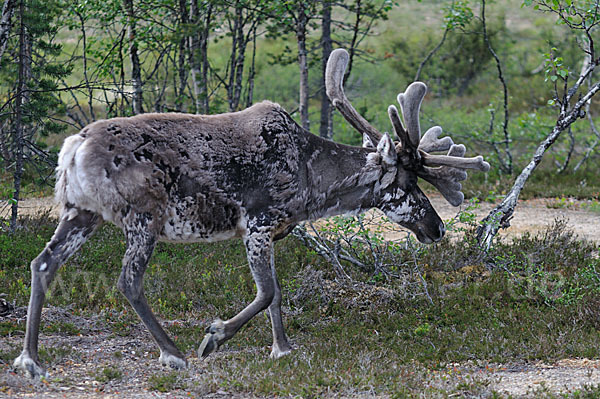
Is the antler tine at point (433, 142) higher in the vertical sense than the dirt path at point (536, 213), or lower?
higher

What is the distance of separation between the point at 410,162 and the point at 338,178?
0.77 meters

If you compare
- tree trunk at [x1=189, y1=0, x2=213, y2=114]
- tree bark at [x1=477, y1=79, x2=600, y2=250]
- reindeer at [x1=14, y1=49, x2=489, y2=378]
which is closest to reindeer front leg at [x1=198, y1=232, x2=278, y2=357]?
reindeer at [x1=14, y1=49, x2=489, y2=378]

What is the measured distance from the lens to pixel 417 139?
23.3 ft

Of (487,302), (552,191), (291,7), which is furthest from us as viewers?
(552,191)

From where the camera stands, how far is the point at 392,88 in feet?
87.5

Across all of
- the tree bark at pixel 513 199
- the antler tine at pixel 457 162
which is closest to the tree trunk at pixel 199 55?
the tree bark at pixel 513 199

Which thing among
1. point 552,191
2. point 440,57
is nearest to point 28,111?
point 552,191

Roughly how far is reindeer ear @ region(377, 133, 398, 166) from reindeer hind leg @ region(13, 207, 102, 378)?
2.67 metres

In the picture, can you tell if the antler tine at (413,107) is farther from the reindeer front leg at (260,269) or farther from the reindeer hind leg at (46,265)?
the reindeer hind leg at (46,265)

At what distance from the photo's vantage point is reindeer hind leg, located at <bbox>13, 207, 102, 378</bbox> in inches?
234

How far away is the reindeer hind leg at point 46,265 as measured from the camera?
5.95m

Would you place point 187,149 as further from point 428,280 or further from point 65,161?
point 428,280

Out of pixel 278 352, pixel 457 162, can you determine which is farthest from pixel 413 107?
pixel 278 352

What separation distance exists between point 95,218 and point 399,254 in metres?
4.66
